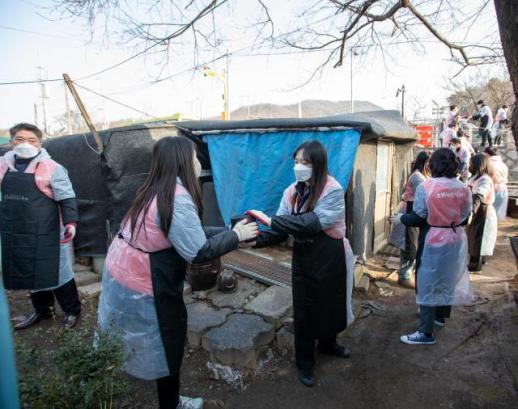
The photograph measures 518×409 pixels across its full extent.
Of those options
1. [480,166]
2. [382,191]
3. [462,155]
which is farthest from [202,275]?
[462,155]

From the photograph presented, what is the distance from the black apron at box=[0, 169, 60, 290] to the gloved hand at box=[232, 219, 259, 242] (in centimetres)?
249

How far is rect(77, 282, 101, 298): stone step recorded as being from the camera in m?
4.67

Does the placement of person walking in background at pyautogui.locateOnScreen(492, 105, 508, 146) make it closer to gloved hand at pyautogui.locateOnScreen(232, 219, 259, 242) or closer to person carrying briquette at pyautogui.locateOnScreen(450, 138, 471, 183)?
person carrying briquette at pyautogui.locateOnScreen(450, 138, 471, 183)

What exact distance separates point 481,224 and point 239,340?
462cm

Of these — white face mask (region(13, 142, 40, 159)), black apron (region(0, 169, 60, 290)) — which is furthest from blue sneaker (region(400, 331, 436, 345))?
white face mask (region(13, 142, 40, 159))

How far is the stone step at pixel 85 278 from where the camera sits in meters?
5.11

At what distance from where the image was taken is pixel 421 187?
3197 mm

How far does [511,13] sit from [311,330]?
8.57 feet

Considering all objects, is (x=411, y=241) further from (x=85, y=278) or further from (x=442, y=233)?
(x=85, y=278)

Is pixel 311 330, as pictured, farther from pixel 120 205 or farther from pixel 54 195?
pixel 120 205

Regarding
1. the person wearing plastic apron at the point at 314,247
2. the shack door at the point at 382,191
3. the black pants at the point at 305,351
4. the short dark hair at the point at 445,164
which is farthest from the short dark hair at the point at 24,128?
the shack door at the point at 382,191

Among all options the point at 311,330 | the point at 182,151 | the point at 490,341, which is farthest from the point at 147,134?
the point at 490,341

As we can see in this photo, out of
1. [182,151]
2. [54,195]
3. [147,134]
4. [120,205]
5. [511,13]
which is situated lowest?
[120,205]

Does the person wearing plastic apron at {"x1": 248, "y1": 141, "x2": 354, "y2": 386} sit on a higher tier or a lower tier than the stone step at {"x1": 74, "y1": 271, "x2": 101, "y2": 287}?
higher
